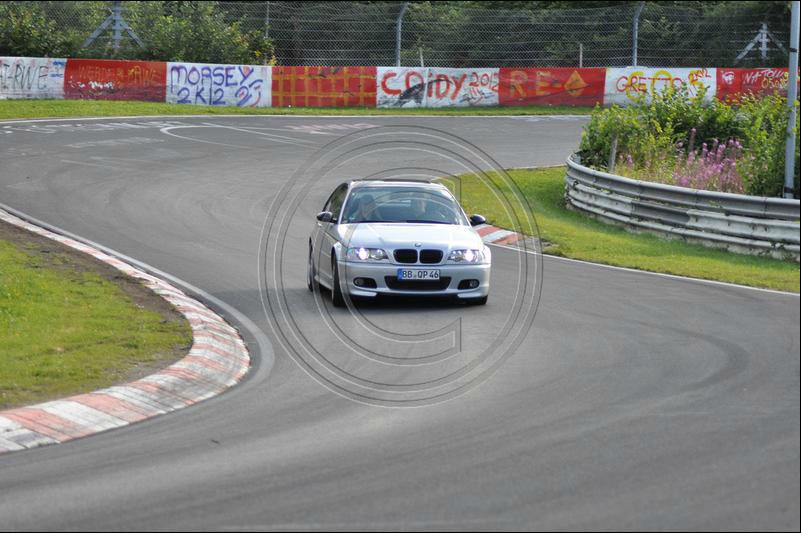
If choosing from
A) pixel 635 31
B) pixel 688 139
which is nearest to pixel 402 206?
pixel 688 139

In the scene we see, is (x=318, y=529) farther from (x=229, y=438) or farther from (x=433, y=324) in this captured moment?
(x=433, y=324)

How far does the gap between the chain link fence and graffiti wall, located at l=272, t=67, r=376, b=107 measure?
54 cm

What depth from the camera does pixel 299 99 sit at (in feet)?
137

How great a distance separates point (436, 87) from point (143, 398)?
3530cm

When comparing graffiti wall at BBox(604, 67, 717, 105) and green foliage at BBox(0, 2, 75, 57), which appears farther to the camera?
graffiti wall at BBox(604, 67, 717, 105)

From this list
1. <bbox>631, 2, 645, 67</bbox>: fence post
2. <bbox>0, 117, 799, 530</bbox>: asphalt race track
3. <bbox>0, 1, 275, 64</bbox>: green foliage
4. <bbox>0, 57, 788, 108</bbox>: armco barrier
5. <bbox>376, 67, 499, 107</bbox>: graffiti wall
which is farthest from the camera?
<bbox>631, 2, 645, 67</bbox>: fence post

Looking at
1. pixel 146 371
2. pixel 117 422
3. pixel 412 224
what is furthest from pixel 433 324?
pixel 117 422

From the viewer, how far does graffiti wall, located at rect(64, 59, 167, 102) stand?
3831 cm

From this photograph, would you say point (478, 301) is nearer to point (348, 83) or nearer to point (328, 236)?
point (328, 236)

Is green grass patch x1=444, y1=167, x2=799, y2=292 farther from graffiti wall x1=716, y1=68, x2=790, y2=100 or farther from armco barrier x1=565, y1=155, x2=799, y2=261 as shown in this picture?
graffiti wall x1=716, y1=68, x2=790, y2=100

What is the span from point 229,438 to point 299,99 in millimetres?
35168

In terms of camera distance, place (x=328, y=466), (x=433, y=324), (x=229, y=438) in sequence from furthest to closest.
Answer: (x=433, y=324)
(x=229, y=438)
(x=328, y=466)

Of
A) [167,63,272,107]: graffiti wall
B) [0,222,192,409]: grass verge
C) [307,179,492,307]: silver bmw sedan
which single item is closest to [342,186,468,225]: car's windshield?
[307,179,492,307]: silver bmw sedan

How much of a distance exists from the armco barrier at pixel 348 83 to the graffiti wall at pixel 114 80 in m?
0.03
